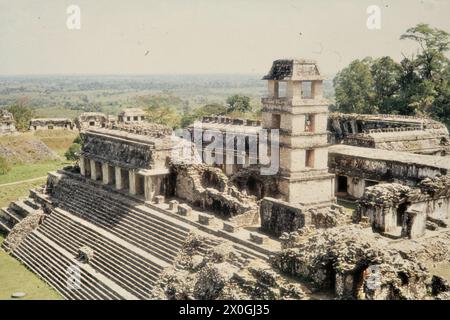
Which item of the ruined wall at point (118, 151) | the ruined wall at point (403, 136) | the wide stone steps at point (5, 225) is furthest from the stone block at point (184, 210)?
the ruined wall at point (403, 136)

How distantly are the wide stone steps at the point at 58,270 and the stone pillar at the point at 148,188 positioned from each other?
157 inches

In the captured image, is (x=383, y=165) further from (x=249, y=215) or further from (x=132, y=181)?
(x=132, y=181)

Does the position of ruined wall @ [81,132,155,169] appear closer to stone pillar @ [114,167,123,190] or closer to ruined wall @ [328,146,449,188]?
stone pillar @ [114,167,123,190]

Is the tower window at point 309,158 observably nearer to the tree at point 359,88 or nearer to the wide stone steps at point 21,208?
the wide stone steps at point 21,208

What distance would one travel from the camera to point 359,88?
169ft

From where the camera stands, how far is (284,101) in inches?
967

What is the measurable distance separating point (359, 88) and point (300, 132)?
2879 centimetres

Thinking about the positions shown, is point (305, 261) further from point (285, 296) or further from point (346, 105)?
point (346, 105)

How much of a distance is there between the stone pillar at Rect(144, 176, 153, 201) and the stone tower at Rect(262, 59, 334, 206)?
556cm

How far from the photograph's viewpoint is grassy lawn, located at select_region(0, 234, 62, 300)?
65.9 feet

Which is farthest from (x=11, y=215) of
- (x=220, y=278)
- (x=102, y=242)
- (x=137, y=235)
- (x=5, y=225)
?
(x=220, y=278)

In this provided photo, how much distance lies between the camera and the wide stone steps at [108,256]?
1848 cm

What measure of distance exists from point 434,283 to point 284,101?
11935 mm
